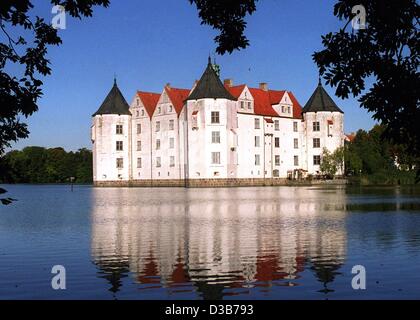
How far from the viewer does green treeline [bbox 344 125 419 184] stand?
258ft

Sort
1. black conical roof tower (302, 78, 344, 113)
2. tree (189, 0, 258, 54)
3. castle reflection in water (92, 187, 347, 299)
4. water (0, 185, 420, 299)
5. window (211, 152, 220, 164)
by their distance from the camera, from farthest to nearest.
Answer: black conical roof tower (302, 78, 344, 113) < window (211, 152, 220, 164) < castle reflection in water (92, 187, 347, 299) < water (0, 185, 420, 299) < tree (189, 0, 258, 54)

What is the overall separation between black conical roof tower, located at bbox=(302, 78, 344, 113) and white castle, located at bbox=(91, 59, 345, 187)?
146 mm

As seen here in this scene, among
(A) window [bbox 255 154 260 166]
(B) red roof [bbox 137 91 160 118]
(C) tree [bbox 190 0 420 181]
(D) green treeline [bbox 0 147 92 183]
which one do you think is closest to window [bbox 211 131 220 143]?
(A) window [bbox 255 154 260 166]

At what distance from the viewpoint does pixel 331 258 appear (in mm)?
13352

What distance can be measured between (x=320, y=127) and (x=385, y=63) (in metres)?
82.9

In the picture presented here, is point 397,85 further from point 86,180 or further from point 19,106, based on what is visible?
point 86,180

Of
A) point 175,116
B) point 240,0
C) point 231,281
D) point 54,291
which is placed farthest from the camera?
point 175,116

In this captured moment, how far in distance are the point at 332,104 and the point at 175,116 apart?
23.5m

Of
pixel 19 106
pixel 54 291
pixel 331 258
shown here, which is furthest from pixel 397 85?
pixel 331 258

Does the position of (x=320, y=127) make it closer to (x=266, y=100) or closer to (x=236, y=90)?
(x=266, y=100)

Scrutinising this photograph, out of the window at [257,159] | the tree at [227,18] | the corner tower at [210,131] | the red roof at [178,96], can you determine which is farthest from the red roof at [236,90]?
the tree at [227,18]

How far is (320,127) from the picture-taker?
88438 mm

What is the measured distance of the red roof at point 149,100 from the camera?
87.2m

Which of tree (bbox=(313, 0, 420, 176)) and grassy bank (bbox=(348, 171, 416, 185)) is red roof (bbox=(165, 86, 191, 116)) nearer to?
grassy bank (bbox=(348, 171, 416, 185))
